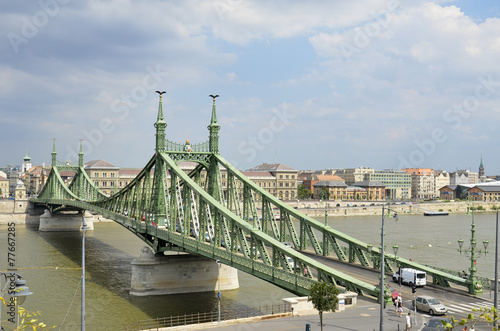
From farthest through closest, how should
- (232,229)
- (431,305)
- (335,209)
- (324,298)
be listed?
1. (335,209)
2. (232,229)
3. (431,305)
4. (324,298)

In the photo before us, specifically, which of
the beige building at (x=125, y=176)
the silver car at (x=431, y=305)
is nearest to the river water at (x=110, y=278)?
the silver car at (x=431, y=305)

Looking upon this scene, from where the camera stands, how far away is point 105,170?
15875cm

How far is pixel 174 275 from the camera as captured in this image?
43.7 m

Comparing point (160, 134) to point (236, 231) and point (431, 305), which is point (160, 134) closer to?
point (236, 231)

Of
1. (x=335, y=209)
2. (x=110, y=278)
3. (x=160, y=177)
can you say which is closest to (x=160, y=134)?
(x=160, y=177)

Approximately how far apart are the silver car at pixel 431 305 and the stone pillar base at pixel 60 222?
3388 inches

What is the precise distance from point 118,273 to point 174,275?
12698 mm

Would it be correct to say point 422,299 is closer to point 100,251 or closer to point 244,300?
point 244,300

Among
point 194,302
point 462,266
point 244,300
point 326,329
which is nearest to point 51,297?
point 194,302

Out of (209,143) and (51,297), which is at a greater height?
(209,143)

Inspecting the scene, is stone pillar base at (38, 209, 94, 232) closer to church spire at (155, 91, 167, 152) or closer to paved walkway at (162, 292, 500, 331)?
church spire at (155, 91, 167, 152)

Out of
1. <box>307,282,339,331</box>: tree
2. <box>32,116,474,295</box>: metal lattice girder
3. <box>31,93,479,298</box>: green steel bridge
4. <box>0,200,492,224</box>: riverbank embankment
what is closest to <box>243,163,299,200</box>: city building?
<box>0,200,492,224</box>: riverbank embankment

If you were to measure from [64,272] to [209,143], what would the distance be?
2258 cm

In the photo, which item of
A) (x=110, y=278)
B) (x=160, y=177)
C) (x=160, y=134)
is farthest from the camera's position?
Result: (x=110, y=278)
